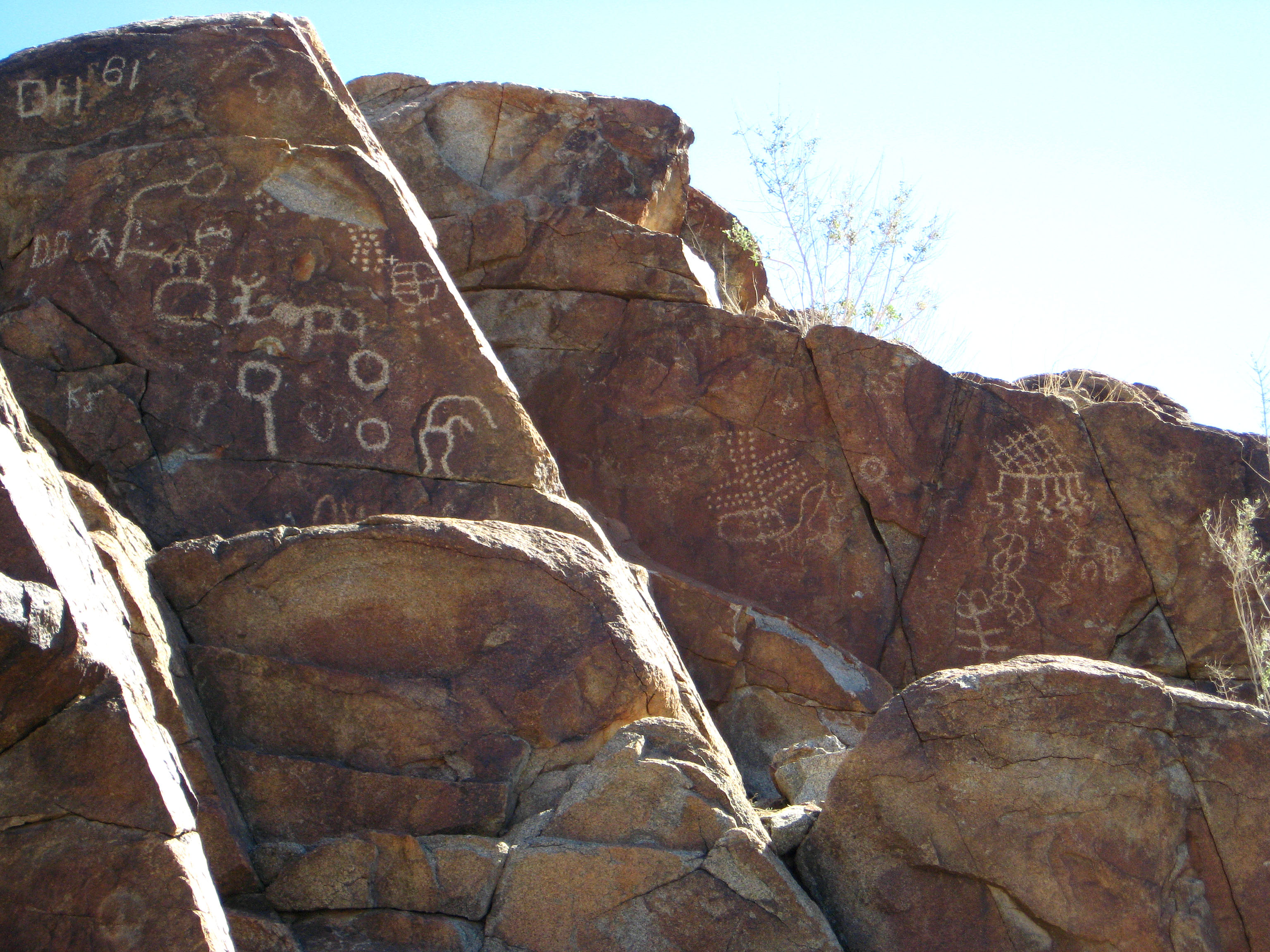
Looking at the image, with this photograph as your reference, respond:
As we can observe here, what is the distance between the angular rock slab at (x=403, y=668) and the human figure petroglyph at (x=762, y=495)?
2496mm

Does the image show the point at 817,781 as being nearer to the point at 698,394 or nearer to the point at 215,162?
the point at 698,394

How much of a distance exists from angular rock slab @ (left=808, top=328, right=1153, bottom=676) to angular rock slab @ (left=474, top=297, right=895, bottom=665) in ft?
0.53

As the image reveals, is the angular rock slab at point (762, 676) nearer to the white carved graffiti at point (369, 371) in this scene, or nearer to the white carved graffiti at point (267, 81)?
the white carved graffiti at point (369, 371)

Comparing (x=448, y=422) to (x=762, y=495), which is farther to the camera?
(x=762, y=495)

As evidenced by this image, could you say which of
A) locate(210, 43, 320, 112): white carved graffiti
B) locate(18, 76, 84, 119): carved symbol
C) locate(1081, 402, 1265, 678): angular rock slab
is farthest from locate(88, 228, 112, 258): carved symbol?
locate(1081, 402, 1265, 678): angular rock slab

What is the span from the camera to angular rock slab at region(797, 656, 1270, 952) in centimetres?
299

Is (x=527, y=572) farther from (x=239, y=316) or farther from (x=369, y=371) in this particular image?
(x=239, y=316)

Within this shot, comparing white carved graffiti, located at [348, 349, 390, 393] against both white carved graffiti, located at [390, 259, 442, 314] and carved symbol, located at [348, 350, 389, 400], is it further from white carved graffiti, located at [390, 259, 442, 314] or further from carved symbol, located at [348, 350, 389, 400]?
white carved graffiti, located at [390, 259, 442, 314]

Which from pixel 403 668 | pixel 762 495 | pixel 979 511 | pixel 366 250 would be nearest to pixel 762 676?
pixel 762 495

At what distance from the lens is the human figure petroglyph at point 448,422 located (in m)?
4.63

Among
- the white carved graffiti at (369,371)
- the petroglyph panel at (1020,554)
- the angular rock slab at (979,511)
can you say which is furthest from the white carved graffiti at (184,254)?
the petroglyph panel at (1020,554)

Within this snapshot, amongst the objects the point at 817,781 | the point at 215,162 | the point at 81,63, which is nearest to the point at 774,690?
the point at 817,781

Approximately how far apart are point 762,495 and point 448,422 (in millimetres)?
2077

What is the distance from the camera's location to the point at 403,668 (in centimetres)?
352
